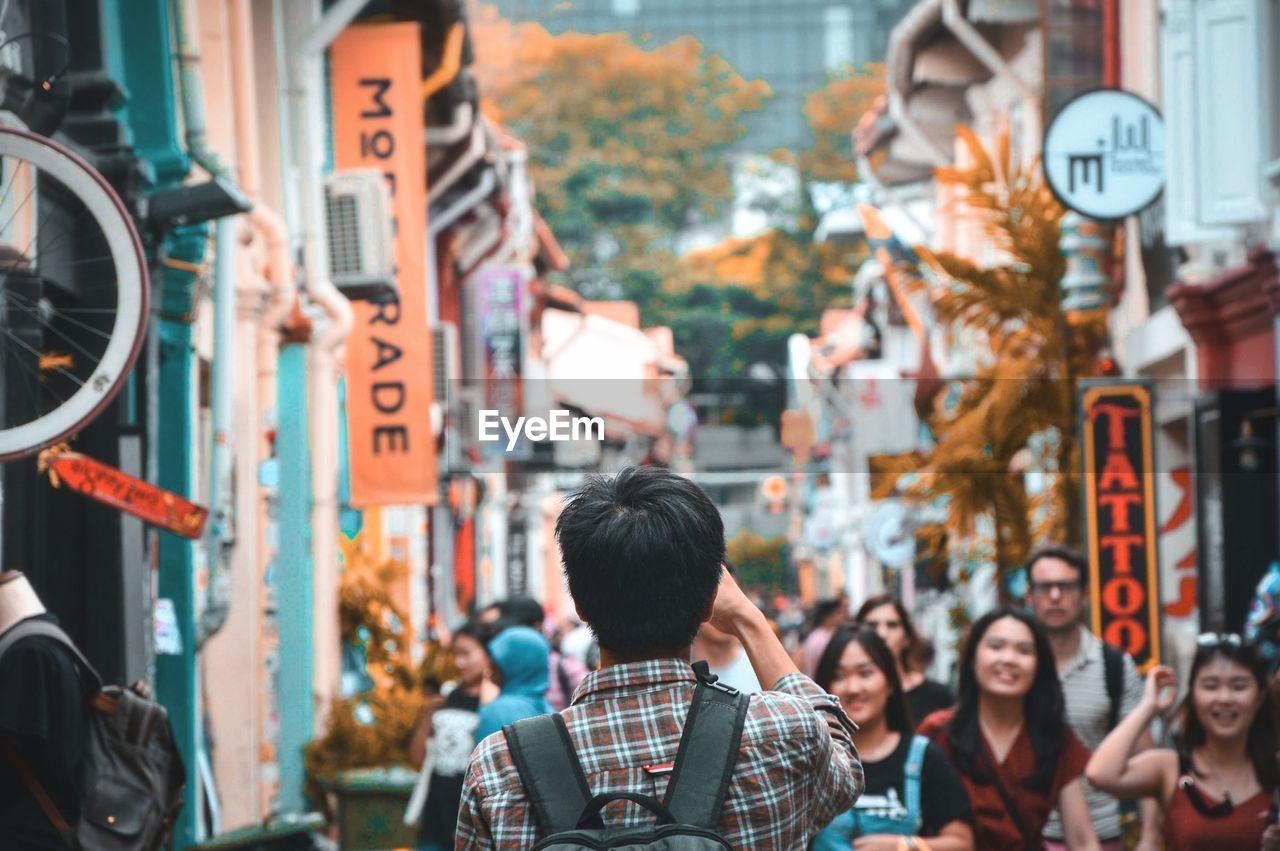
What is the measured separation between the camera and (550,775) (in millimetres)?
3299

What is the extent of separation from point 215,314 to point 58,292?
289 centimetres

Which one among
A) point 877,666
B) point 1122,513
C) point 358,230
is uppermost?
point 358,230

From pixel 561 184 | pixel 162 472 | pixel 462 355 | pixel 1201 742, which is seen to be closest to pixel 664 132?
pixel 561 184

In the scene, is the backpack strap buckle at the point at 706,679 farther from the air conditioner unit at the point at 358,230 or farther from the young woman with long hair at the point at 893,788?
the air conditioner unit at the point at 358,230

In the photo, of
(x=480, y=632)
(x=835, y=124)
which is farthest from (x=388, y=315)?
(x=835, y=124)

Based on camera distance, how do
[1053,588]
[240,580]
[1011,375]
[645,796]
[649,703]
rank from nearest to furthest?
[645,796] < [649,703] < [1053,588] < [240,580] < [1011,375]

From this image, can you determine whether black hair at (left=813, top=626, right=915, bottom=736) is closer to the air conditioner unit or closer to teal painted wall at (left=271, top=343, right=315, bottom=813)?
teal painted wall at (left=271, top=343, right=315, bottom=813)

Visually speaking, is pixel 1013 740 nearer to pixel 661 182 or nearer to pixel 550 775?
pixel 550 775

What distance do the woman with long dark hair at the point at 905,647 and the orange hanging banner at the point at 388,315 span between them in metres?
7.51

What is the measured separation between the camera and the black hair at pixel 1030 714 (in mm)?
6789

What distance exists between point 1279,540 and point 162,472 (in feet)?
22.7

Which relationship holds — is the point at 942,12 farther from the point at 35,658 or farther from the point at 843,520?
the point at 843,520

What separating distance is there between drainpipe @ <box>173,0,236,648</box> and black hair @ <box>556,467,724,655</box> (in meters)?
7.86

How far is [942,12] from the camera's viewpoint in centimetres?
2441
